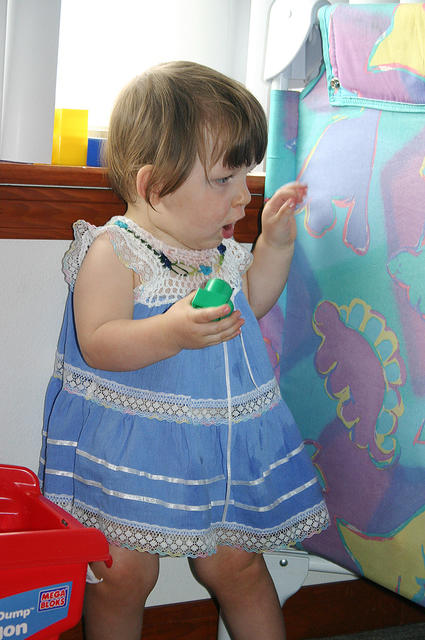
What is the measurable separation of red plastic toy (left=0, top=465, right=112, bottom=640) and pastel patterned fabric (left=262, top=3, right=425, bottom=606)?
0.31 m

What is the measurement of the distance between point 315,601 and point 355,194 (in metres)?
0.70

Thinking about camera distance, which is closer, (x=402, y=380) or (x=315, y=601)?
(x=402, y=380)

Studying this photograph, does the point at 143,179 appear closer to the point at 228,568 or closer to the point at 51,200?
the point at 51,200

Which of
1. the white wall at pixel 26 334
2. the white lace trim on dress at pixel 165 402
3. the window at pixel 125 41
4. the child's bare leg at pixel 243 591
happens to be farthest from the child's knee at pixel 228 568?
the window at pixel 125 41

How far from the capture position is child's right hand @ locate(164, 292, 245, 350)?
2.28ft

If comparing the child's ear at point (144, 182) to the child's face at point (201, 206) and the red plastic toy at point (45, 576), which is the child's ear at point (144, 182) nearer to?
the child's face at point (201, 206)

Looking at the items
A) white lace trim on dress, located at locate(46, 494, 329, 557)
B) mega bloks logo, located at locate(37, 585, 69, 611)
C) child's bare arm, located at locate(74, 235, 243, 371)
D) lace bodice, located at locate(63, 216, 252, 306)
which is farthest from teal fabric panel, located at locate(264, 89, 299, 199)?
mega bloks logo, located at locate(37, 585, 69, 611)

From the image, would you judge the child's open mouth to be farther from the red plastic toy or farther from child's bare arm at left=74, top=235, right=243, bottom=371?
the red plastic toy

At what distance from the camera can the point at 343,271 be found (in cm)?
83

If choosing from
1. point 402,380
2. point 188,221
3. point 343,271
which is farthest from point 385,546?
point 188,221

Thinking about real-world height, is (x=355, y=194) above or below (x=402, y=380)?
above

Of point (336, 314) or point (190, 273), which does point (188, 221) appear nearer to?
point (190, 273)

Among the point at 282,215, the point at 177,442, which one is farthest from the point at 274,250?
the point at 177,442

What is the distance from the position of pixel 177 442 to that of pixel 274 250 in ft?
0.87
